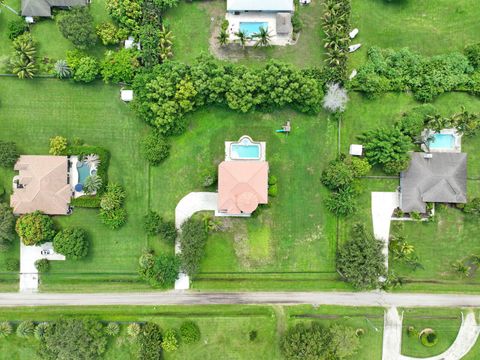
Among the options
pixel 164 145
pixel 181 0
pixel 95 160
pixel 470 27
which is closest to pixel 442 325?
pixel 470 27

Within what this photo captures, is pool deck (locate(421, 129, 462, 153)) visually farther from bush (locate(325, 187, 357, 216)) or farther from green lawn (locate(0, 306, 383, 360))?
green lawn (locate(0, 306, 383, 360))

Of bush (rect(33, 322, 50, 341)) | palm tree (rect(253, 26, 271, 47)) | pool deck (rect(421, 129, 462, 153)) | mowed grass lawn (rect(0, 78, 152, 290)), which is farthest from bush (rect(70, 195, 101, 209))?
pool deck (rect(421, 129, 462, 153))

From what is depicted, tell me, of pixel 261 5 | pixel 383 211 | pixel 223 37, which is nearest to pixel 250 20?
pixel 261 5

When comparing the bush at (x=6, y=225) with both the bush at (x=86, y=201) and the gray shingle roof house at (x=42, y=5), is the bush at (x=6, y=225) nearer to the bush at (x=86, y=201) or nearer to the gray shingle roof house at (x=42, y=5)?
the bush at (x=86, y=201)

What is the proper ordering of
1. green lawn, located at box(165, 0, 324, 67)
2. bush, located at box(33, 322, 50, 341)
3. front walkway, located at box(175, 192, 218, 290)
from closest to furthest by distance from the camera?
bush, located at box(33, 322, 50, 341)
green lawn, located at box(165, 0, 324, 67)
front walkway, located at box(175, 192, 218, 290)

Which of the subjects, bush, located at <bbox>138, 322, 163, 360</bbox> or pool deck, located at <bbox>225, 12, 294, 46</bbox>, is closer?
bush, located at <bbox>138, 322, 163, 360</bbox>

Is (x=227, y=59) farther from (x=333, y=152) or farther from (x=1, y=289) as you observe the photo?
(x=1, y=289)

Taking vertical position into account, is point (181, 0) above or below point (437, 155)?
above
